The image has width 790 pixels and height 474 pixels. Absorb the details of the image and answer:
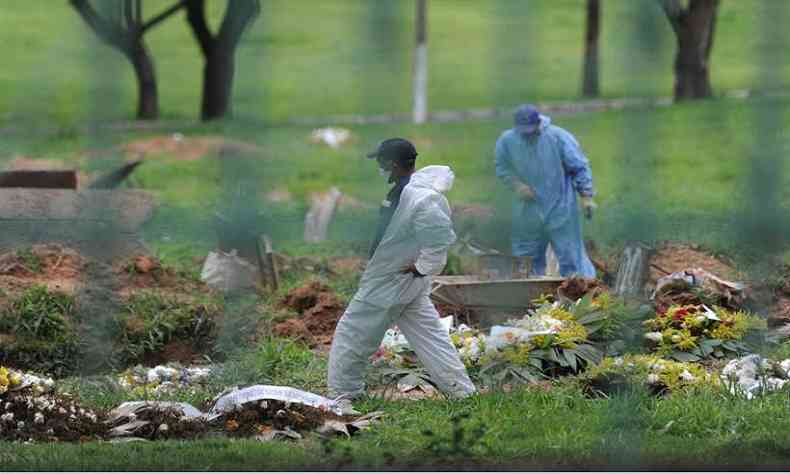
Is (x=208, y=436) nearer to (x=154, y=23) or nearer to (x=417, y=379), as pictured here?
(x=417, y=379)

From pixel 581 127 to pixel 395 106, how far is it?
937 cm

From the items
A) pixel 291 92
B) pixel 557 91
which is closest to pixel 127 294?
pixel 291 92

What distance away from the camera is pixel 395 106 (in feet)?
28.0

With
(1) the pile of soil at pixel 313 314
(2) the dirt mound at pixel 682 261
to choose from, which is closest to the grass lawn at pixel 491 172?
(2) the dirt mound at pixel 682 261

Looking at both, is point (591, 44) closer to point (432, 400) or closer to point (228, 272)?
point (228, 272)

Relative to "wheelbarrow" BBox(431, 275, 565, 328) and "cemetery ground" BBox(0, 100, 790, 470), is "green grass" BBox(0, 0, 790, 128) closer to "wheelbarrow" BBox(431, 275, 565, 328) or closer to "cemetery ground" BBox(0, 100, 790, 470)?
"cemetery ground" BBox(0, 100, 790, 470)

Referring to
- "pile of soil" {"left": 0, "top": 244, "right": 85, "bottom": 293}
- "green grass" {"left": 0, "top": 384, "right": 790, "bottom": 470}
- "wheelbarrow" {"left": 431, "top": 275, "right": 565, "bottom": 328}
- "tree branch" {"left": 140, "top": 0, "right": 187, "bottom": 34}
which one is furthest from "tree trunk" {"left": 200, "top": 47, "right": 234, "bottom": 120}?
A: "wheelbarrow" {"left": 431, "top": 275, "right": 565, "bottom": 328}

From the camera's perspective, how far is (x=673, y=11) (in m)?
8.41

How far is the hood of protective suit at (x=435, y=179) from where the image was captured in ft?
29.8

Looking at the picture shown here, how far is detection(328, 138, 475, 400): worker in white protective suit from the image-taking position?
8.93 metres

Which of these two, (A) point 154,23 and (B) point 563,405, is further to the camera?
(A) point 154,23

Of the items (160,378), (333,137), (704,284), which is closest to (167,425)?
(160,378)

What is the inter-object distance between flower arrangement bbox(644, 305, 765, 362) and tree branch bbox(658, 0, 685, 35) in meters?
2.26

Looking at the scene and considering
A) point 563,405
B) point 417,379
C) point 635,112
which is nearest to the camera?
point 635,112
